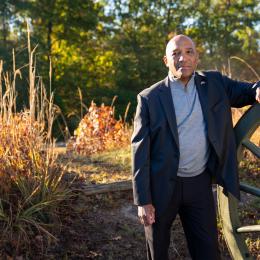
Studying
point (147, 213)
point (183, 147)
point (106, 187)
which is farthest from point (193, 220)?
point (106, 187)

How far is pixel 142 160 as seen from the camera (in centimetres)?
299

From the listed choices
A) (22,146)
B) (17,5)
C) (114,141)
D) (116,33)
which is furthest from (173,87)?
(116,33)

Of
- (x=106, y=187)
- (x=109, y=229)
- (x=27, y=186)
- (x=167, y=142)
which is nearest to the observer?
(x=167, y=142)

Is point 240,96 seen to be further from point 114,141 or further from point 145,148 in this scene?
point 114,141

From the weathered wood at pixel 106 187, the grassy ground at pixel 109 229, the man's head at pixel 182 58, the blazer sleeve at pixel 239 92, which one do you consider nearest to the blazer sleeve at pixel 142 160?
the man's head at pixel 182 58

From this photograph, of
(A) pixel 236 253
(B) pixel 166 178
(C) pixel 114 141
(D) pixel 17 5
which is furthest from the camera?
(D) pixel 17 5

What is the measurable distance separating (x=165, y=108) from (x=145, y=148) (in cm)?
24

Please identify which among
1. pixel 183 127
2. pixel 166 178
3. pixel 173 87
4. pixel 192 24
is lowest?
pixel 166 178

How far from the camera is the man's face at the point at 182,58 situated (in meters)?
3.01

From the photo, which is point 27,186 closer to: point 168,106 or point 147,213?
point 147,213

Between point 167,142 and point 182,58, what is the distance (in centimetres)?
47

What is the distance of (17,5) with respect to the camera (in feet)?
74.8

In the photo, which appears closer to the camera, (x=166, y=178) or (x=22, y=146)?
(x=166, y=178)

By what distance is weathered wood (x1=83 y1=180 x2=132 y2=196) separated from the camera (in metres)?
4.66
